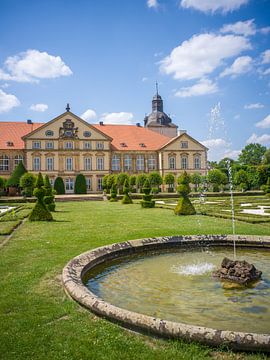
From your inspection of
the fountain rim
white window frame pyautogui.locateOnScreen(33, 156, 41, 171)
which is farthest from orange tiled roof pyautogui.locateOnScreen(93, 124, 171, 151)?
the fountain rim

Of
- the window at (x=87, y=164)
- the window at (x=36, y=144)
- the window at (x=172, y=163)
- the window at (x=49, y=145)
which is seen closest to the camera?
the window at (x=36, y=144)

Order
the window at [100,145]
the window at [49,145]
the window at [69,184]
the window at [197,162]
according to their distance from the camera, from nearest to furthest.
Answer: the window at [49,145]
the window at [69,184]
the window at [100,145]
the window at [197,162]

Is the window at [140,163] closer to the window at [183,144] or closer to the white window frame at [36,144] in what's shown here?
the window at [183,144]

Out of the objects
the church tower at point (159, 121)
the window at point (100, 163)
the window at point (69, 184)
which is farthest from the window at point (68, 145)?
the church tower at point (159, 121)

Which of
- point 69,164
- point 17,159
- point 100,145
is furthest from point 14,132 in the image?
point 100,145

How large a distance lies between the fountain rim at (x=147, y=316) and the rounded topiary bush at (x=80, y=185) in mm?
39360

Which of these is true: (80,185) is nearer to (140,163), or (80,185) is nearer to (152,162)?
(140,163)

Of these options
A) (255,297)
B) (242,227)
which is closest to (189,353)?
(255,297)

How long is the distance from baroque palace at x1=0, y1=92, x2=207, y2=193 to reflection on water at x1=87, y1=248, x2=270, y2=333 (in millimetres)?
41941

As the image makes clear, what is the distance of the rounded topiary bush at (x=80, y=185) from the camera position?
48.5 metres

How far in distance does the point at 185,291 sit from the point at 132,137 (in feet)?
163

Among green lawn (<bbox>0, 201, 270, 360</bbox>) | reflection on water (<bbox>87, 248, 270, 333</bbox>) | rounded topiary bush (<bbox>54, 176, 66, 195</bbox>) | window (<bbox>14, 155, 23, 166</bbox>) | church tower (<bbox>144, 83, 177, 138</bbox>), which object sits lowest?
reflection on water (<bbox>87, 248, 270, 333</bbox>)

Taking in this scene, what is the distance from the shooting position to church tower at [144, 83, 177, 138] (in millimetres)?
66375

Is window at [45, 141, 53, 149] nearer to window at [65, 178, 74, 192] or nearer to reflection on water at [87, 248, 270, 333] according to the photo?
window at [65, 178, 74, 192]
